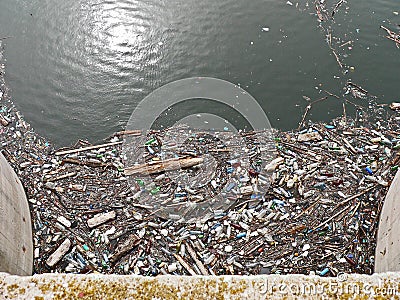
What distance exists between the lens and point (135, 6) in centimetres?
637

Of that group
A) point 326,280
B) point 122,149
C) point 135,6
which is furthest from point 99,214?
point 135,6

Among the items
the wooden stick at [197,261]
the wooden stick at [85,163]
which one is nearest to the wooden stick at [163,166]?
the wooden stick at [85,163]

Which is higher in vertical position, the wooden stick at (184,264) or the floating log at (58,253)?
the floating log at (58,253)

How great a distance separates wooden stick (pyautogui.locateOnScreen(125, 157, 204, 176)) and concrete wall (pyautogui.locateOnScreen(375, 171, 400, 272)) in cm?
192

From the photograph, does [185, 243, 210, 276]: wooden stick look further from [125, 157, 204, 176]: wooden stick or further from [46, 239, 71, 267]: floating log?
[46, 239, 71, 267]: floating log

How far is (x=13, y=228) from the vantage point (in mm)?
3488

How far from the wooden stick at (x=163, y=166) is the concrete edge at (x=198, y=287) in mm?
2057

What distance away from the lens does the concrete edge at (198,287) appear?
2.47 metres

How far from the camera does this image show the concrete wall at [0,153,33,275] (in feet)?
10.6

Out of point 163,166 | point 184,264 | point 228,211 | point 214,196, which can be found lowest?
point 184,264

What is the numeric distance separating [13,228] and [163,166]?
1649mm

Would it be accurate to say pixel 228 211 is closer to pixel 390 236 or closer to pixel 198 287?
pixel 390 236

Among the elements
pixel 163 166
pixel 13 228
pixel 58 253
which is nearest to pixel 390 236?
pixel 163 166

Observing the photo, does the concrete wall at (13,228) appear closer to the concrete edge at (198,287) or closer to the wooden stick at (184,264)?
the concrete edge at (198,287)
